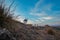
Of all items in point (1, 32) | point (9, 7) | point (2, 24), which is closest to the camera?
point (1, 32)

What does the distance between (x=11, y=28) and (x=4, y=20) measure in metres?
0.42

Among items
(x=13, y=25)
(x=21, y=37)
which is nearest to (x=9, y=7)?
(x=13, y=25)

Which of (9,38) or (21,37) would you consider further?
(21,37)

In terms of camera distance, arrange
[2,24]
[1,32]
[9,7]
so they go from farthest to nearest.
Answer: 1. [9,7]
2. [2,24]
3. [1,32]

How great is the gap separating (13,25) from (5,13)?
64 centimetres

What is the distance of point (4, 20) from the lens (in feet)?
20.7

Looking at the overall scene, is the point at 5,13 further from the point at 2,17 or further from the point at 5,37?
the point at 5,37

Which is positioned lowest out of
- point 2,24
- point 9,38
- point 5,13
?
point 9,38

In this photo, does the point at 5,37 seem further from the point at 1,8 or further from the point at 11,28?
the point at 1,8

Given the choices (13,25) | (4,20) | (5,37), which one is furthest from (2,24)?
(5,37)

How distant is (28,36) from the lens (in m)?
6.79

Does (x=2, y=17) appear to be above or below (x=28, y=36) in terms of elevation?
above

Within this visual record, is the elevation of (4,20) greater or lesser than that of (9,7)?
lesser

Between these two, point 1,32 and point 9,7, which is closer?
point 1,32
